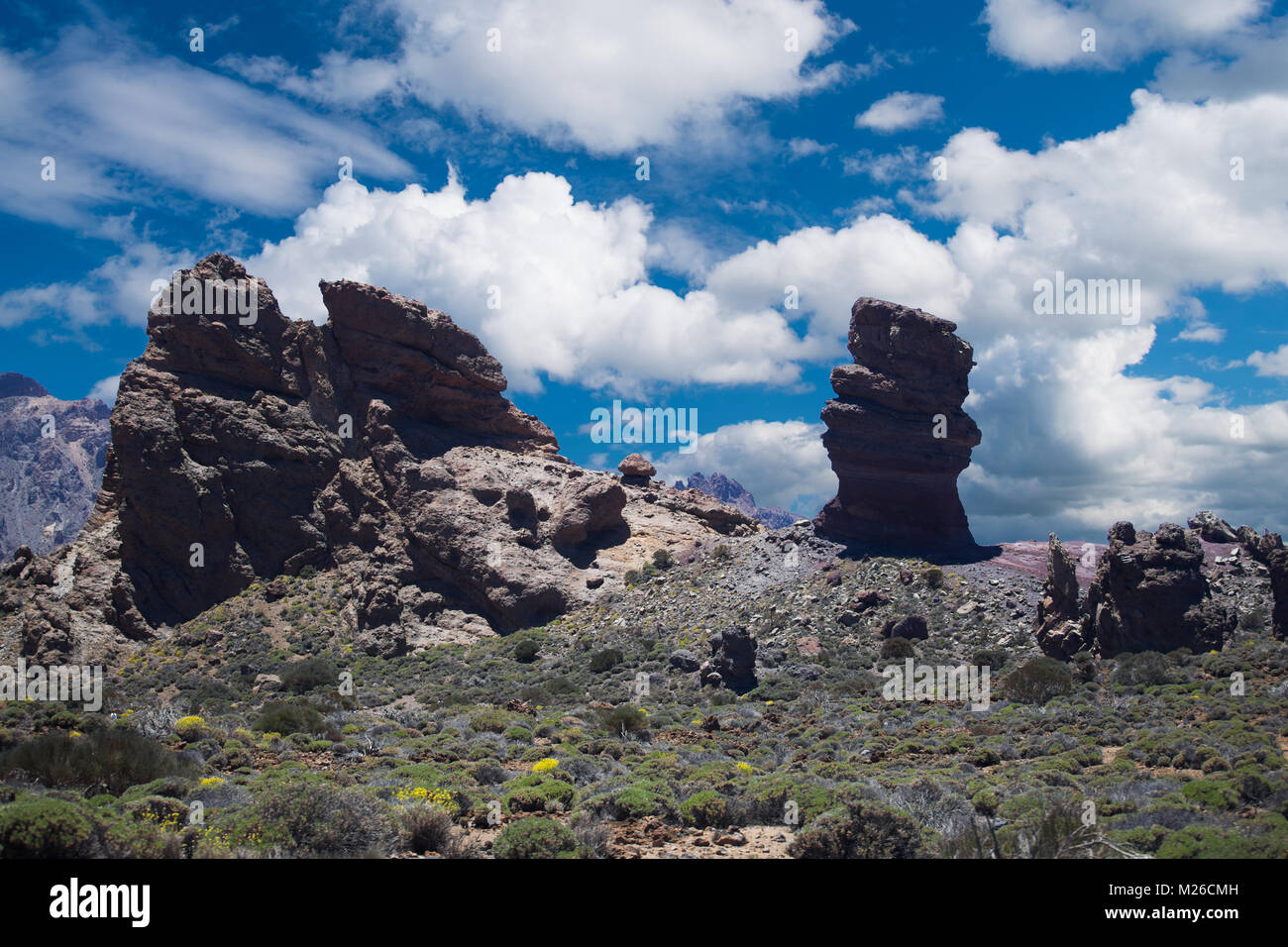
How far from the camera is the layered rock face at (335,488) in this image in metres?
40.2

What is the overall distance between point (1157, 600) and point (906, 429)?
17562 mm

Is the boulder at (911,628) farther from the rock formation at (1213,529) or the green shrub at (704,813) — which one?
the green shrub at (704,813)

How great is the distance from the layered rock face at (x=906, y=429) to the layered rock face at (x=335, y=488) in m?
11.9

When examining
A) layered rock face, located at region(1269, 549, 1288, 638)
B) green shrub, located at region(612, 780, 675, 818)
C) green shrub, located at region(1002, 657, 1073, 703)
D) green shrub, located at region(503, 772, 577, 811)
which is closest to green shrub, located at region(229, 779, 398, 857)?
green shrub, located at region(503, 772, 577, 811)

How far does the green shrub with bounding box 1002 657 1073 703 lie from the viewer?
23.6m

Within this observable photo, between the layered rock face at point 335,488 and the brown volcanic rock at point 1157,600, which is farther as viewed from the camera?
the layered rock face at point 335,488

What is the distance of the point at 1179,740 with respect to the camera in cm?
1546

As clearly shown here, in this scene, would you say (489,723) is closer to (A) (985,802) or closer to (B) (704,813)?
(B) (704,813)

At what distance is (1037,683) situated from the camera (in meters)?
24.0

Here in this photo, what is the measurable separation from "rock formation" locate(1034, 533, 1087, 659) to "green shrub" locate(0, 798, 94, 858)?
92.9ft

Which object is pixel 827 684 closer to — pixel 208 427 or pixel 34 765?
pixel 34 765

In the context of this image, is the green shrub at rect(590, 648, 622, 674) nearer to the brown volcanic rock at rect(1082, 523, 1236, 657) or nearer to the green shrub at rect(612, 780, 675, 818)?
the brown volcanic rock at rect(1082, 523, 1236, 657)

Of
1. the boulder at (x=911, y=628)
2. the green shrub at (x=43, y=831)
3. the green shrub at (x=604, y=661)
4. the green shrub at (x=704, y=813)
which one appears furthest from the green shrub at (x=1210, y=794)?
the green shrub at (x=604, y=661)

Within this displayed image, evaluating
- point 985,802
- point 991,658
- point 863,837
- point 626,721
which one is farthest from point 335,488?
point 863,837
